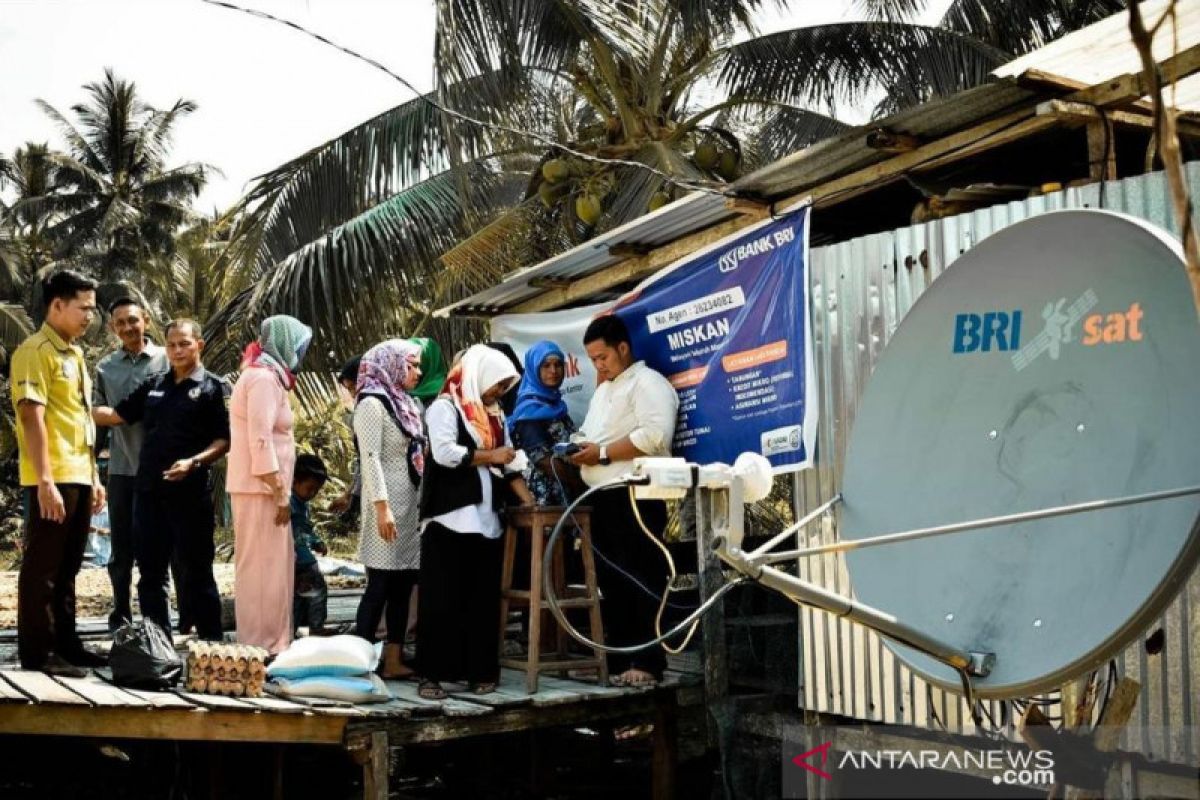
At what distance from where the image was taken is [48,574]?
5793 millimetres

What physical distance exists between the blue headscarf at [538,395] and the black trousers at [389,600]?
1309 mm

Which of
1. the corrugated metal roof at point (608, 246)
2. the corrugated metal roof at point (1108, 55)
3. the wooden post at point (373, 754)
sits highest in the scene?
the corrugated metal roof at point (1108, 55)

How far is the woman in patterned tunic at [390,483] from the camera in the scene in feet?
20.1

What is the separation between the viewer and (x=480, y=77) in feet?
34.0

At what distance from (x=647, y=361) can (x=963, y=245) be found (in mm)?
2540

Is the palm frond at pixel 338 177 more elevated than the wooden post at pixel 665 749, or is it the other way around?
the palm frond at pixel 338 177

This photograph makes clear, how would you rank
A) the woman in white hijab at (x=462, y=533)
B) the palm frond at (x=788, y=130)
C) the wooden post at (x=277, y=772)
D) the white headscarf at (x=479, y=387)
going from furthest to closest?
the palm frond at (x=788, y=130)
the wooden post at (x=277, y=772)
the white headscarf at (x=479, y=387)
the woman in white hijab at (x=462, y=533)

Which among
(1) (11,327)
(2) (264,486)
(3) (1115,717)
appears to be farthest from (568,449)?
(1) (11,327)

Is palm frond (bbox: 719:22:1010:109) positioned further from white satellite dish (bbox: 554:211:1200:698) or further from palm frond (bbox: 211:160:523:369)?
white satellite dish (bbox: 554:211:1200:698)

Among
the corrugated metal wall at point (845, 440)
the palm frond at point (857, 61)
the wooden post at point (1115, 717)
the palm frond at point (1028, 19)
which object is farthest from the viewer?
the palm frond at point (1028, 19)

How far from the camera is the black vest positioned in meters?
5.86

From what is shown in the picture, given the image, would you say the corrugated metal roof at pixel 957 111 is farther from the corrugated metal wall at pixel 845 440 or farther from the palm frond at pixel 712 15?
the palm frond at pixel 712 15

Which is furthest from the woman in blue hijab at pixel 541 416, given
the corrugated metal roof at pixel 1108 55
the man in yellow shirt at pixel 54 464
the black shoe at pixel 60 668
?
the corrugated metal roof at pixel 1108 55

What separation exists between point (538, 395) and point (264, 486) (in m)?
1.67
